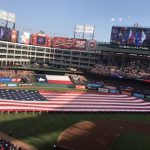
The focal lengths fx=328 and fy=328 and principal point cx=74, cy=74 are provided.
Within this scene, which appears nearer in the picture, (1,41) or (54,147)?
(54,147)

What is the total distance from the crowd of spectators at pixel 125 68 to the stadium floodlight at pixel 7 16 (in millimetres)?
41923

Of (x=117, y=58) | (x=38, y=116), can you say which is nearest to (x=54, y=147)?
(x=38, y=116)

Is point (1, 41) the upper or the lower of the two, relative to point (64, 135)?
upper

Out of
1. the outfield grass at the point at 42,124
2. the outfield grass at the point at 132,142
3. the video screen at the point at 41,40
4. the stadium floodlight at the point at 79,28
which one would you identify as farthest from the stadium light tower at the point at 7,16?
the outfield grass at the point at 132,142

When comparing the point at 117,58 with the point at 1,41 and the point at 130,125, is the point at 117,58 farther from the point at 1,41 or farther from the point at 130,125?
the point at 130,125

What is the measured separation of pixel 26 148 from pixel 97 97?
41013 millimetres

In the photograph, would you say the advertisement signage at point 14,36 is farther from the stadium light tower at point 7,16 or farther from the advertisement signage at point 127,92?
the advertisement signage at point 127,92

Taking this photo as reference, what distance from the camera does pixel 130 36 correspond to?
10425cm

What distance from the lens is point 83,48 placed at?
126125 mm

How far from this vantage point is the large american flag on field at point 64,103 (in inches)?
2338

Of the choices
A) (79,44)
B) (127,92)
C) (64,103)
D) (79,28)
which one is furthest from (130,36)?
(64,103)

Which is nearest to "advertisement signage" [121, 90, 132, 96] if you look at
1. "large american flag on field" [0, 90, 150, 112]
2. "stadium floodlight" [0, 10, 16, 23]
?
"large american flag on field" [0, 90, 150, 112]

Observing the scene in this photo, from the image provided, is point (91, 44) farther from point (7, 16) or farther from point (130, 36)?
point (7, 16)

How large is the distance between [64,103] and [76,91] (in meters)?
22.5
